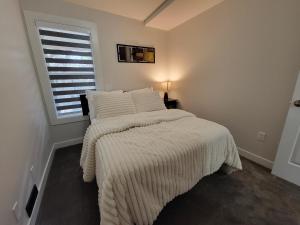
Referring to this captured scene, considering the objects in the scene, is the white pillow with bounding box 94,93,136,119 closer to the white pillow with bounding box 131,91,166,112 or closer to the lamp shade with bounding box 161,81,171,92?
the white pillow with bounding box 131,91,166,112

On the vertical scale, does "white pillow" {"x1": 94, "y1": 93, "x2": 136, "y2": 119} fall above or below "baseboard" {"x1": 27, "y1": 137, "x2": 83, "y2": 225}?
above

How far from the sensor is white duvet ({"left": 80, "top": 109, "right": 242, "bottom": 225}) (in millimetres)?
896

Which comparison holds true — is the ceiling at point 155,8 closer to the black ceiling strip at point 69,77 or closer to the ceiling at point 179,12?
the ceiling at point 179,12

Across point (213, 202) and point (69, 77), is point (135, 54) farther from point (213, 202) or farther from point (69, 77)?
point (213, 202)

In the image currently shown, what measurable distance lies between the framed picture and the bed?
5.65 feet

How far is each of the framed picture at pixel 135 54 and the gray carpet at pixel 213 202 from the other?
226cm

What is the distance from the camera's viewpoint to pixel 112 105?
207 cm

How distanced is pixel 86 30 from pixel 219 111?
2715 mm

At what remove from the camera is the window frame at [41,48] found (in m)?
2.00

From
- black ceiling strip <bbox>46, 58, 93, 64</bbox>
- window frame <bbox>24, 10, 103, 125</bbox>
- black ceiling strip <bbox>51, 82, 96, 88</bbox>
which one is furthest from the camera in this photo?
black ceiling strip <bbox>51, 82, 96, 88</bbox>

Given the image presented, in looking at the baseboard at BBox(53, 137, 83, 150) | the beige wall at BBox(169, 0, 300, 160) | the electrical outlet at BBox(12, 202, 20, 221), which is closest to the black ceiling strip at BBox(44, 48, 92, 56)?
the baseboard at BBox(53, 137, 83, 150)

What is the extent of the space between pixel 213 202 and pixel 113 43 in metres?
2.92

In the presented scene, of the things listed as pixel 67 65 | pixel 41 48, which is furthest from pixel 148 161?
pixel 41 48

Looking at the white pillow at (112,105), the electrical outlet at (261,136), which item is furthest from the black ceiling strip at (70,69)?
the electrical outlet at (261,136)
